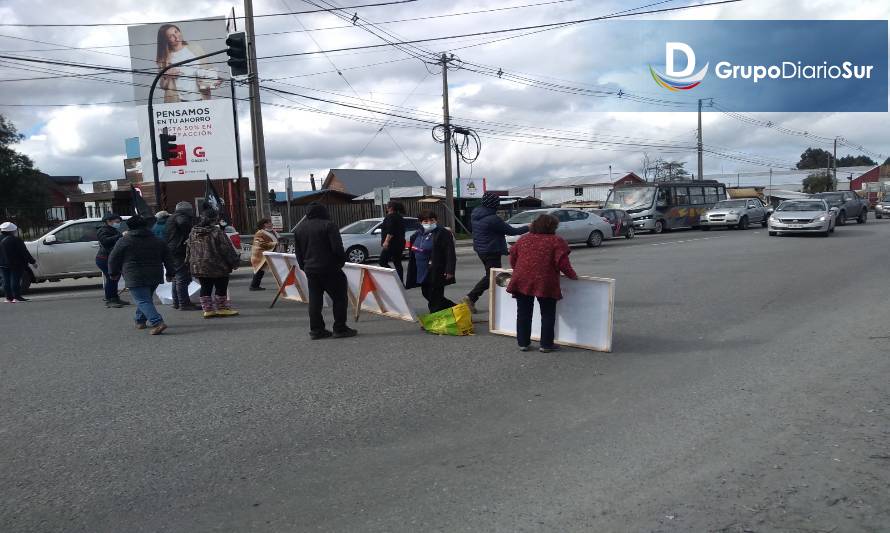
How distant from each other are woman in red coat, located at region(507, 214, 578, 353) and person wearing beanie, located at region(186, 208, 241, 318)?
15.1 feet

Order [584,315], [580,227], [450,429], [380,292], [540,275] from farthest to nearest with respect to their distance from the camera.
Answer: [580,227], [380,292], [584,315], [540,275], [450,429]

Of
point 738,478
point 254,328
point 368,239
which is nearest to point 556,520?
point 738,478

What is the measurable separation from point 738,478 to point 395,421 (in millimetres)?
2402

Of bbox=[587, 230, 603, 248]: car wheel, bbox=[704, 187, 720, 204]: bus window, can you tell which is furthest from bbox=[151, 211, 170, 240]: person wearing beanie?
bbox=[704, 187, 720, 204]: bus window

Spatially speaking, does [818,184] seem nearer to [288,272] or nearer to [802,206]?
[802,206]

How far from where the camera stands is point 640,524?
11.2 feet

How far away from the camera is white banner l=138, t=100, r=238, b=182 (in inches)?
1184

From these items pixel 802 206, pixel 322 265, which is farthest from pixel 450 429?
pixel 802 206

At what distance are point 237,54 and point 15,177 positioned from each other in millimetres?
41162

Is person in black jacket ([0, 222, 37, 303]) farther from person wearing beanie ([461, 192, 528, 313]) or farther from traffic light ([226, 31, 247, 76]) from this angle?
person wearing beanie ([461, 192, 528, 313])

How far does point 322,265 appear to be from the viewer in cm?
805

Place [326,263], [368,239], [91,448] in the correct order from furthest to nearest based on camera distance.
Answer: [368,239] < [326,263] < [91,448]

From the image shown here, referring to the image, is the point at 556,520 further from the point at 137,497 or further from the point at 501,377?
the point at 501,377

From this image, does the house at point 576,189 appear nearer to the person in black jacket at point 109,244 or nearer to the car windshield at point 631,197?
the car windshield at point 631,197
